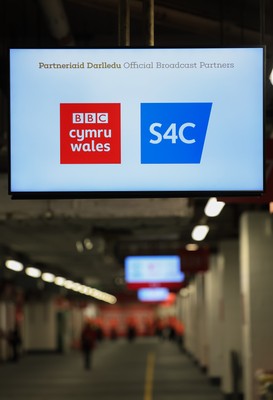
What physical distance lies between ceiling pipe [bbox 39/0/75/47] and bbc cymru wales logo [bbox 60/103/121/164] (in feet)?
6.64

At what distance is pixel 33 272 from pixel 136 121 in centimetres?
2579

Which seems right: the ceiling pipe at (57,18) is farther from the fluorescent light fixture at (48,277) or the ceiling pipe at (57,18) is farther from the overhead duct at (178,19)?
the fluorescent light fixture at (48,277)

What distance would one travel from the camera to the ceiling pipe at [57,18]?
942 centimetres

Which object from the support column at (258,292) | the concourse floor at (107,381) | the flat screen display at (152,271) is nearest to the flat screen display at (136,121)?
the support column at (258,292)

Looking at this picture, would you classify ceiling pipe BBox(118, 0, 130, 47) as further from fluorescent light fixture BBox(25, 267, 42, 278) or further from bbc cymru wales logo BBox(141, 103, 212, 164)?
fluorescent light fixture BBox(25, 267, 42, 278)

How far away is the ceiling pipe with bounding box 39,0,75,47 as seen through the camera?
Result: 942 centimetres

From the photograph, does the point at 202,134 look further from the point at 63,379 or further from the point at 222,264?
the point at 63,379

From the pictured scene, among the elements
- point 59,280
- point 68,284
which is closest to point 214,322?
point 59,280

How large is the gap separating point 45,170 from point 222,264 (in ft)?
54.2

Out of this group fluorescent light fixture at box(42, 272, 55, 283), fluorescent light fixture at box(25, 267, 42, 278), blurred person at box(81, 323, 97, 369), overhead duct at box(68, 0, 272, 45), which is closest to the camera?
overhead duct at box(68, 0, 272, 45)

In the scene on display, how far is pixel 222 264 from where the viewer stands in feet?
77.2

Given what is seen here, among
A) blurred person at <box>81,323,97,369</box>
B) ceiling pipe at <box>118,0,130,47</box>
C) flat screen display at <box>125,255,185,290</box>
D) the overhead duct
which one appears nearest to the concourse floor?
blurred person at <box>81,323,97,369</box>

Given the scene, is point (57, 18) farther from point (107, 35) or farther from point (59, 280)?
point (59, 280)

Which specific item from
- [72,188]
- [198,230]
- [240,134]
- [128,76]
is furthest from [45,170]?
[198,230]
